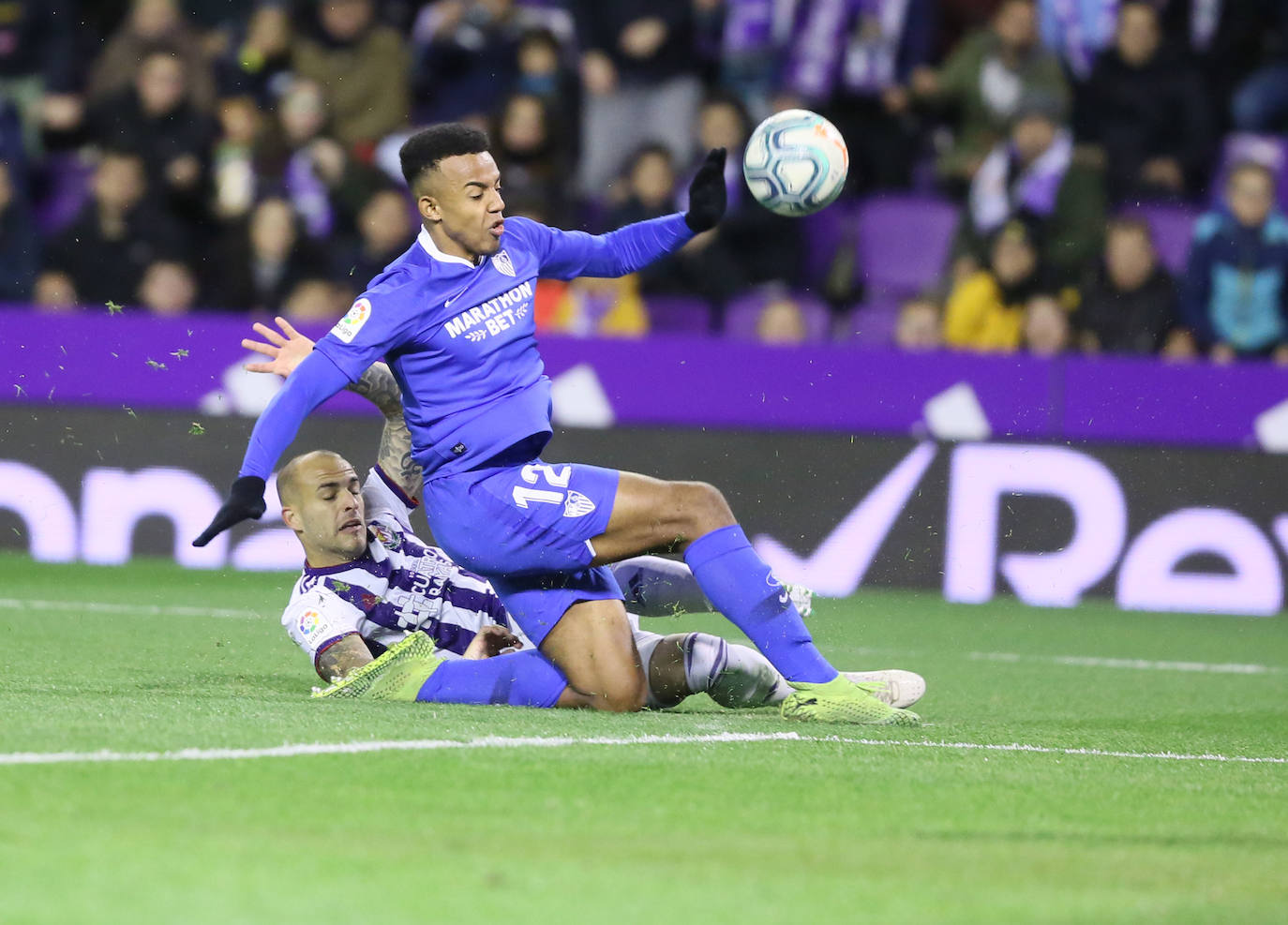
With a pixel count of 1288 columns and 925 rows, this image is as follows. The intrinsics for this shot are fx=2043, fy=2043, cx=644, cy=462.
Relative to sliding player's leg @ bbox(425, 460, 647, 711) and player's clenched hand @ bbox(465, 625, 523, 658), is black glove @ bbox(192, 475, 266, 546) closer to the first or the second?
sliding player's leg @ bbox(425, 460, 647, 711)

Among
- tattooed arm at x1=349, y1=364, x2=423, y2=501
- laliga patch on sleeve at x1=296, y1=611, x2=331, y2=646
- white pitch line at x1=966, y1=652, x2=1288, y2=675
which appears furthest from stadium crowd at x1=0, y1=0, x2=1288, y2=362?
laliga patch on sleeve at x1=296, y1=611, x2=331, y2=646

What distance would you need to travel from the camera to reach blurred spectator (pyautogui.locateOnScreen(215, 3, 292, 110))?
1447 cm

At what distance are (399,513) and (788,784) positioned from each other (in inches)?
104

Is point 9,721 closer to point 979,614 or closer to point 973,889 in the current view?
point 973,889

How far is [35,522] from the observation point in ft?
37.1

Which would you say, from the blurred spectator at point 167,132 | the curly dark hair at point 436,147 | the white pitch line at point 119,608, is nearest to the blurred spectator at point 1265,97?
the blurred spectator at point 167,132

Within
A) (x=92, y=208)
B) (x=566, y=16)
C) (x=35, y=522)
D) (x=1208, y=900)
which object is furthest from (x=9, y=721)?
(x=566, y=16)

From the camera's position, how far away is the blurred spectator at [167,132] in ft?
45.1

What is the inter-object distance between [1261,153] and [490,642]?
8.41m

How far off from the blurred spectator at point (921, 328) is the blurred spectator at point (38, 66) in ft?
20.8

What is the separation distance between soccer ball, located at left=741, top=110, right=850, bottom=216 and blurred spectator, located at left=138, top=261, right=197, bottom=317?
269 inches

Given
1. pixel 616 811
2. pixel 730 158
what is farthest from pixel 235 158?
pixel 616 811

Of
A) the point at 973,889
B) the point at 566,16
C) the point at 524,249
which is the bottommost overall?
the point at 973,889

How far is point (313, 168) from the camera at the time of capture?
44.8 ft
